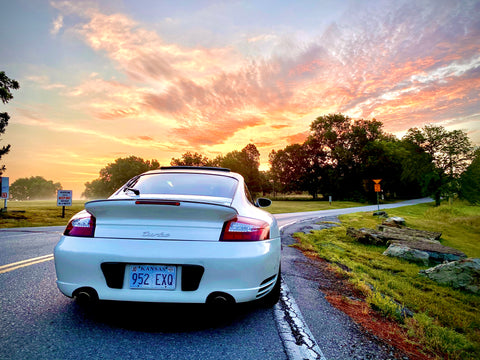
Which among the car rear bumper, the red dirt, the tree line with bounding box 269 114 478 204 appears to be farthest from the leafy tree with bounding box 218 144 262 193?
the car rear bumper

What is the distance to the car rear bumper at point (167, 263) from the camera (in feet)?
6.84

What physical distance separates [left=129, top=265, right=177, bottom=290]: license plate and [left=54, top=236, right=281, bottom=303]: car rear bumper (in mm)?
34

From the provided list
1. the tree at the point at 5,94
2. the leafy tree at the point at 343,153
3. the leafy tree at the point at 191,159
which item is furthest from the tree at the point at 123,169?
the tree at the point at 5,94

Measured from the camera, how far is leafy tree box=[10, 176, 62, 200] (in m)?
122

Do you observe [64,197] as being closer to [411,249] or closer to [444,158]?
[411,249]

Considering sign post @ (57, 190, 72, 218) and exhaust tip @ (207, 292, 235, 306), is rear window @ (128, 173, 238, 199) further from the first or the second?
sign post @ (57, 190, 72, 218)

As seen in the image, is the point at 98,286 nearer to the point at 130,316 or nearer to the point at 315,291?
the point at 130,316

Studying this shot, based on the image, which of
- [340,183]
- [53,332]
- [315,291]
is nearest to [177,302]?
[53,332]

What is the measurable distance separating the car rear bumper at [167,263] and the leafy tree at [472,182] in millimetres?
41562

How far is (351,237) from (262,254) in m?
8.30

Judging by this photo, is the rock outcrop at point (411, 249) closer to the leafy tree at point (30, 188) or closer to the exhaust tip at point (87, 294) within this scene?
the exhaust tip at point (87, 294)

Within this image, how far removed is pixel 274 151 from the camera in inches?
2805

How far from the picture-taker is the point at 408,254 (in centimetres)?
667

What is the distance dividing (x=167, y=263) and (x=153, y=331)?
639 mm
